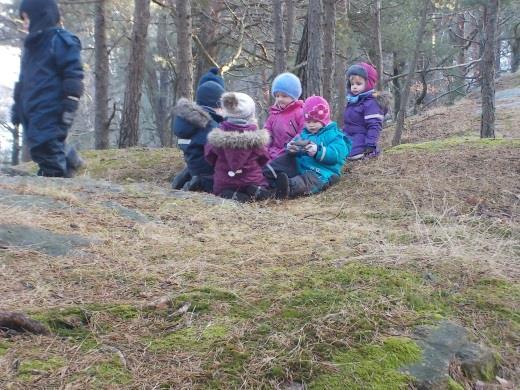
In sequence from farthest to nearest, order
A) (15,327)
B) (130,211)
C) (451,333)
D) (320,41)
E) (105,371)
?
(320,41) → (130,211) → (451,333) → (15,327) → (105,371)

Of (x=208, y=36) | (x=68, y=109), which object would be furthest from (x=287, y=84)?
(x=208, y=36)

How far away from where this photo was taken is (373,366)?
2.11 meters

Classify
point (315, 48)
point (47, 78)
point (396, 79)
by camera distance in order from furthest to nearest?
1. point (396, 79)
2. point (315, 48)
3. point (47, 78)

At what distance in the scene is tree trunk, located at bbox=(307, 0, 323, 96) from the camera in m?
8.31

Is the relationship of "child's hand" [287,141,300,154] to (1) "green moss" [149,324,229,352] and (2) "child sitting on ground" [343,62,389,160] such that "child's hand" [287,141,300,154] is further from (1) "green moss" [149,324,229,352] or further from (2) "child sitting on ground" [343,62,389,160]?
(1) "green moss" [149,324,229,352]

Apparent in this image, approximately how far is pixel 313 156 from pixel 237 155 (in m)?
0.91

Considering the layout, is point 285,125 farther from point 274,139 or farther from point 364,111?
point 364,111

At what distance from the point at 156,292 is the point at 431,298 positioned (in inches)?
51.6

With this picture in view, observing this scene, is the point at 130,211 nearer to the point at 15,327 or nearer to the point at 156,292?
the point at 156,292

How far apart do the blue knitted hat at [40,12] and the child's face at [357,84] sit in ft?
12.2

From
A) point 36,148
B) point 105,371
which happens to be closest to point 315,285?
point 105,371

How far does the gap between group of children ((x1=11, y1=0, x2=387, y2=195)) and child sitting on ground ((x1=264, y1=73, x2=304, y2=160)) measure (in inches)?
14.1

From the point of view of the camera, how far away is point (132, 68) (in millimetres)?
10648

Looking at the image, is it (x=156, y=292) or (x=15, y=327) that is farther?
(x=156, y=292)
